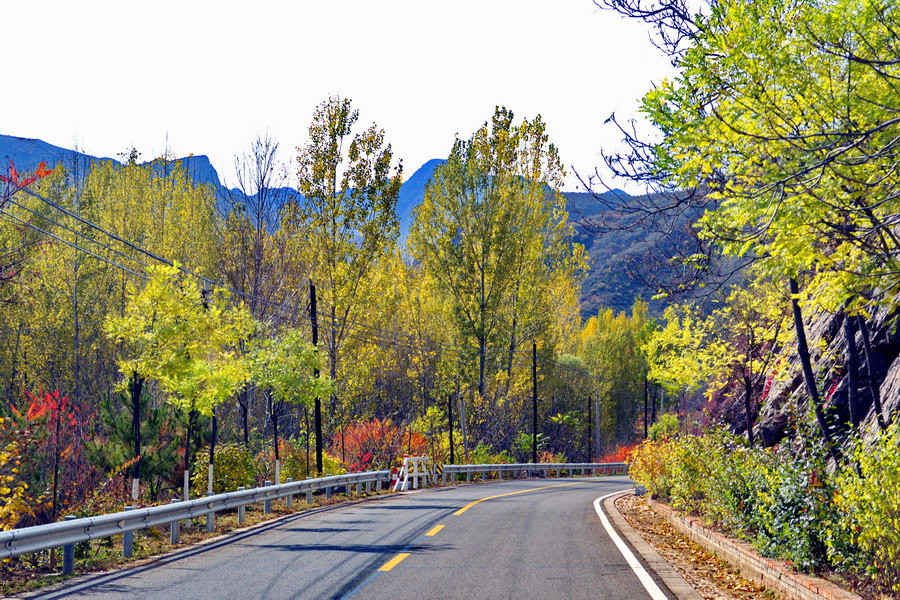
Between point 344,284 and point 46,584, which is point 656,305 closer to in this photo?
point 344,284

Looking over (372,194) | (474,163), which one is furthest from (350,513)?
(474,163)

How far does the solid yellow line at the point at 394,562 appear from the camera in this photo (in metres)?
9.67

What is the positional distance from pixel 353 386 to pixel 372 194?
10226 millimetres

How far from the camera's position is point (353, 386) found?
3953 cm

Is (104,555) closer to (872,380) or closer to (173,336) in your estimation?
(173,336)

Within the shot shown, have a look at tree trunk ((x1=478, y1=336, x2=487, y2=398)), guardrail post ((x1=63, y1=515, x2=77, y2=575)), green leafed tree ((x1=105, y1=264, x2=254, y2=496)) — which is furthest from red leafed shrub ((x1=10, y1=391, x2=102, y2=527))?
tree trunk ((x1=478, y1=336, x2=487, y2=398))

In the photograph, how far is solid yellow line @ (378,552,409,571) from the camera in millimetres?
9672

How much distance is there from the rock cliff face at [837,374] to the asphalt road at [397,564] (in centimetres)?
548

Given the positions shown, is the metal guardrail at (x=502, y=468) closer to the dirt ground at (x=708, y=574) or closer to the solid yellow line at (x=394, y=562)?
the dirt ground at (x=708, y=574)

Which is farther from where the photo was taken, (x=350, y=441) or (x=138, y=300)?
(x=350, y=441)

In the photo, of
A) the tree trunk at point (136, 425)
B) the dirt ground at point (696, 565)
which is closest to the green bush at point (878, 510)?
the dirt ground at point (696, 565)

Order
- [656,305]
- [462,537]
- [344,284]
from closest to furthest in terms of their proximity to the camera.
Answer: [462,537] → [344,284] → [656,305]

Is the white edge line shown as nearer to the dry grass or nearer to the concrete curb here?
the concrete curb

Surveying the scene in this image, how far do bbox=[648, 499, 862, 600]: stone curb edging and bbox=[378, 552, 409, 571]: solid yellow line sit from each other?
14.4 feet
